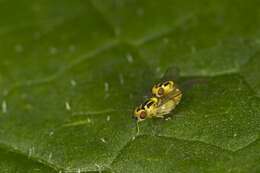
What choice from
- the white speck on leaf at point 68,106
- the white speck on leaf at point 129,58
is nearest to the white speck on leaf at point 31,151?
the white speck on leaf at point 68,106

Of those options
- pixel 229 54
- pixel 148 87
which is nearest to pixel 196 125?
pixel 148 87

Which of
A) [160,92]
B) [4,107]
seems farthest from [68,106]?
[160,92]

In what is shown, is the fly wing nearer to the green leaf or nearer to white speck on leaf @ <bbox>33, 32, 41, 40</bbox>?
the green leaf

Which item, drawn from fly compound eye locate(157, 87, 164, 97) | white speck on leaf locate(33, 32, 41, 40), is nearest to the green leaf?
white speck on leaf locate(33, 32, 41, 40)

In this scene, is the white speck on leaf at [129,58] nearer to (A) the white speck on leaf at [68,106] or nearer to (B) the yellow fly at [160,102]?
(A) the white speck on leaf at [68,106]

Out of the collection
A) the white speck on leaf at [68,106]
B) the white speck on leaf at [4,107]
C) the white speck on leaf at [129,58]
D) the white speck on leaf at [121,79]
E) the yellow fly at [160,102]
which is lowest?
the yellow fly at [160,102]

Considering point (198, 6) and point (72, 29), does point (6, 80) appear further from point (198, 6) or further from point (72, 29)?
point (198, 6)
